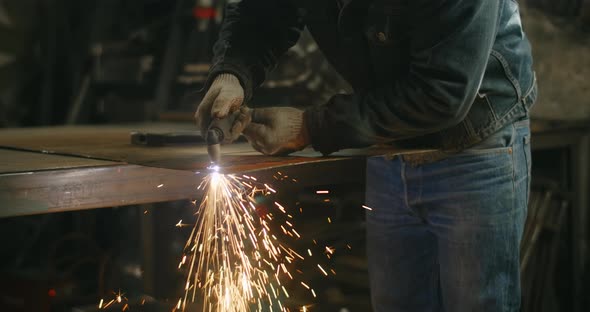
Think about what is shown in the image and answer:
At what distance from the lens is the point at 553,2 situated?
3.21 m

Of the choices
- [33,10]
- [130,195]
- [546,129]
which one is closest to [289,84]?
[546,129]

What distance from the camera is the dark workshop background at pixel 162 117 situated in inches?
114

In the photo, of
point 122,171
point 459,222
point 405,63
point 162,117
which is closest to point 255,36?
point 405,63

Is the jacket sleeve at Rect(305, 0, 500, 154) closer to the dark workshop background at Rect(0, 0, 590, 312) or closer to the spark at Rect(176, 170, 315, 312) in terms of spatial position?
the spark at Rect(176, 170, 315, 312)

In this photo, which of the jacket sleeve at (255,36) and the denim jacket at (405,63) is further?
the jacket sleeve at (255,36)

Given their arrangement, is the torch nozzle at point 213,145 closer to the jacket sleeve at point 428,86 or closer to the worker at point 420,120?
the worker at point 420,120

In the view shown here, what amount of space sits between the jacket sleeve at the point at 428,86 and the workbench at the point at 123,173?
13 cm

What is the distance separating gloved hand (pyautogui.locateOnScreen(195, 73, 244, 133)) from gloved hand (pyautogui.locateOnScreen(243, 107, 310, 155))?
2.6 inches

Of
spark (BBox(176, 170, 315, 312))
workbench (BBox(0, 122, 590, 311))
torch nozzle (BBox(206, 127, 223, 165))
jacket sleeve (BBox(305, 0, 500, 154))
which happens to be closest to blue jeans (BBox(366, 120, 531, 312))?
workbench (BBox(0, 122, 590, 311))

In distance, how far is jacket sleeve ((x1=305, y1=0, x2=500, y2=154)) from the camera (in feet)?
4.79

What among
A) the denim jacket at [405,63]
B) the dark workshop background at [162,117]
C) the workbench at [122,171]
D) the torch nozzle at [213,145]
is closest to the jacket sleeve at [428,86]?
the denim jacket at [405,63]

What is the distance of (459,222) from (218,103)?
2.20ft

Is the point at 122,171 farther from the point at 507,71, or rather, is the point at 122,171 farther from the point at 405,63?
the point at 507,71

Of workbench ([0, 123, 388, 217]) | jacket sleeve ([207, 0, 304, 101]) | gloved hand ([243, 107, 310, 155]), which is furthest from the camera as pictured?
jacket sleeve ([207, 0, 304, 101])
